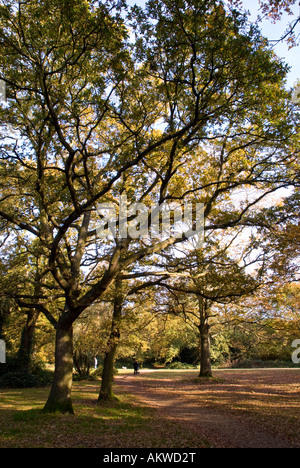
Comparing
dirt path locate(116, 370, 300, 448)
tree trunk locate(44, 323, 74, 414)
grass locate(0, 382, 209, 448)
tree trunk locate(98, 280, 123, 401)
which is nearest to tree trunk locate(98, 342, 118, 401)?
tree trunk locate(98, 280, 123, 401)

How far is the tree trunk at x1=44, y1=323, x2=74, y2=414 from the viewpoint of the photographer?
9562 millimetres

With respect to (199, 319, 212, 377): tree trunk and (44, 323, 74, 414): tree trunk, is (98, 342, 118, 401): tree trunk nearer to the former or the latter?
(44, 323, 74, 414): tree trunk

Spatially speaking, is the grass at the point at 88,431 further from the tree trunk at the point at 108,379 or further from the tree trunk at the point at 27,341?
the tree trunk at the point at 27,341

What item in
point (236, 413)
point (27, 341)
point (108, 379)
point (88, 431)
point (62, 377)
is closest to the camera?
point (88, 431)

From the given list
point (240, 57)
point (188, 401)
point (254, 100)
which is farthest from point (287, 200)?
point (188, 401)

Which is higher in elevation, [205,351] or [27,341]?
[27,341]

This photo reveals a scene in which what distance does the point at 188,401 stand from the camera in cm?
1458

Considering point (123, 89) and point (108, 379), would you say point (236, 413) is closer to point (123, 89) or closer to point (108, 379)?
point (108, 379)

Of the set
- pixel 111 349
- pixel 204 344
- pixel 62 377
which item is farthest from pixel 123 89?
pixel 204 344

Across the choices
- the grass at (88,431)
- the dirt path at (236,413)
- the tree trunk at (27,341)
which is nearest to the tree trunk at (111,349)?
the dirt path at (236,413)

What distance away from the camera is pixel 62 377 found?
32.0 ft

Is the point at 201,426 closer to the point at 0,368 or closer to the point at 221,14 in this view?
the point at 221,14

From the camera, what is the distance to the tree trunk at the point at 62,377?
9.56m

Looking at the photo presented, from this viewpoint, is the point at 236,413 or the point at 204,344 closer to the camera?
the point at 236,413
